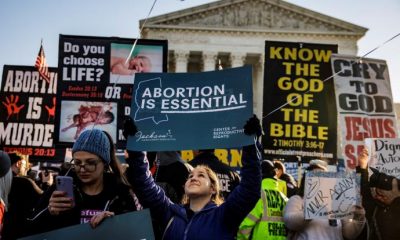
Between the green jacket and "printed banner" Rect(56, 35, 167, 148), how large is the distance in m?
2.51

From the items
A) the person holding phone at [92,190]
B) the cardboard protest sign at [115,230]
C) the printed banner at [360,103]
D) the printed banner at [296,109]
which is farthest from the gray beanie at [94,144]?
the printed banner at [296,109]

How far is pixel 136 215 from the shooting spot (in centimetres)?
267

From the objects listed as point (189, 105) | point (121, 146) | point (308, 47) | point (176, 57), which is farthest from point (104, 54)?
point (176, 57)

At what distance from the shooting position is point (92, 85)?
7.18 meters

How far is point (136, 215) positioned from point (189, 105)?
3.53 feet

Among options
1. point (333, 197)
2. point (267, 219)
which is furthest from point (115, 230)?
point (267, 219)

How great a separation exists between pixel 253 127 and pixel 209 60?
130 feet

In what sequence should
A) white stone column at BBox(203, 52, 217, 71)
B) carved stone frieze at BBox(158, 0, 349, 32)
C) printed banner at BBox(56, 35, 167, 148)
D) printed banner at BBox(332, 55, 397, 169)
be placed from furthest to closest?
carved stone frieze at BBox(158, 0, 349, 32)
white stone column at BBox(203, 52, 217, 71)
printed banner at BBox(56, 35, 167, 148)
printed banner at BBox(332, 55, 397, 169)

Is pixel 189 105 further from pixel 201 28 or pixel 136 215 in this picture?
pixel 201 28

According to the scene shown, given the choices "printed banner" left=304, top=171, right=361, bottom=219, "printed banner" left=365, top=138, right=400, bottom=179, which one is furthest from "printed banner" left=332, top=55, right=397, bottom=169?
"printed banner" left=304, top=171, right=361, bottom=219

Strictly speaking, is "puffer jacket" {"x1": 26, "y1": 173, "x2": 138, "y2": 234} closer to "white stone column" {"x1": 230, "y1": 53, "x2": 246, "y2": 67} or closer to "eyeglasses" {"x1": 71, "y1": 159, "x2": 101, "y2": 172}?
"eyeglasses" {"x1": 71, "y1": 159, "x2": 101, "y2": 172}

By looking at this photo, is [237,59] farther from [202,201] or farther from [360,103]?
[202,201]

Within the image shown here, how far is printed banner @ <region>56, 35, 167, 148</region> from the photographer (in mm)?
7047

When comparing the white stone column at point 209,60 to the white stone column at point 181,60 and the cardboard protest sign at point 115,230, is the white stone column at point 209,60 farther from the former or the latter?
the cardboard protest sign at point 115,230
